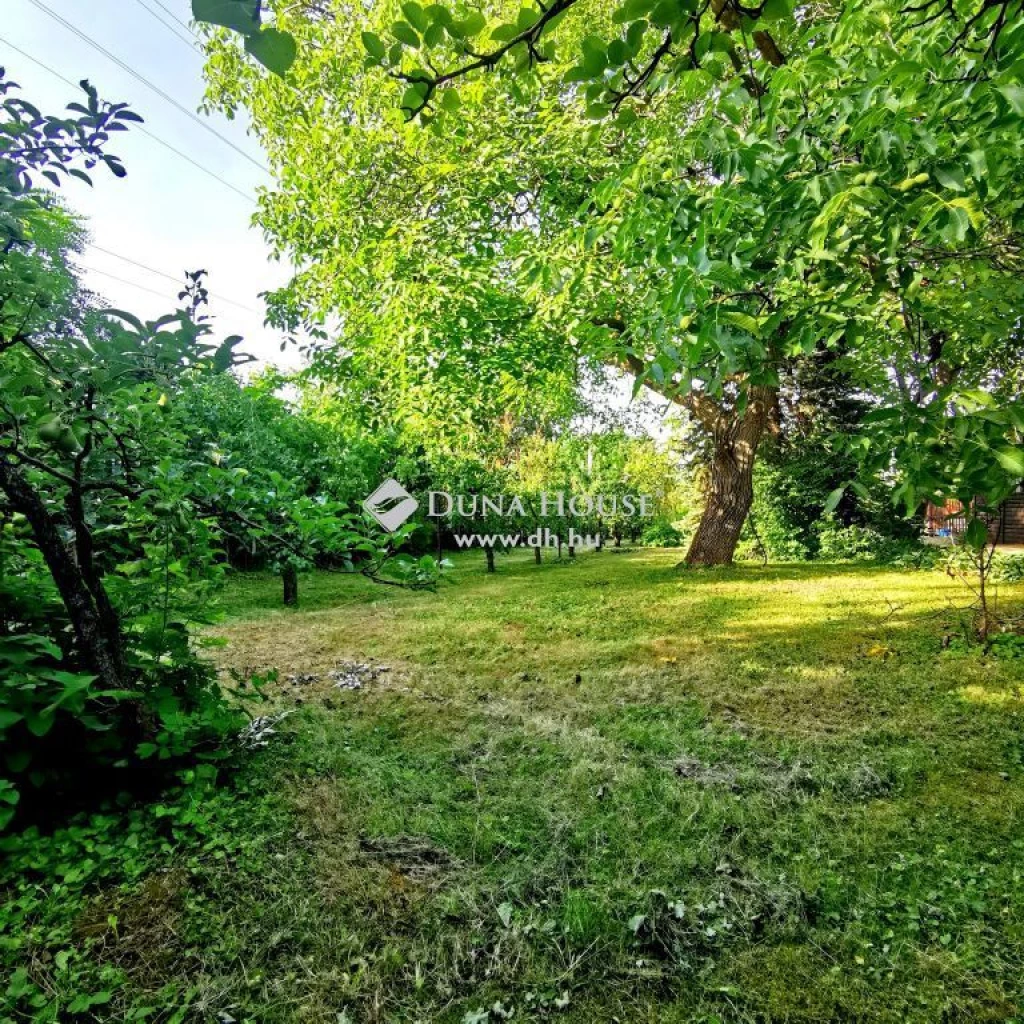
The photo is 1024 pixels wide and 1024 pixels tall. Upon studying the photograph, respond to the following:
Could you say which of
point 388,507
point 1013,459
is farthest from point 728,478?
point 1013,459

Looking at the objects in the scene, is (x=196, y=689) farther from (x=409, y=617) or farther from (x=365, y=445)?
(x=365, y=445)

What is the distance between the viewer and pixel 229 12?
1.79ft

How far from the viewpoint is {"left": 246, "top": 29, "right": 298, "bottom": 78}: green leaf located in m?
0.58

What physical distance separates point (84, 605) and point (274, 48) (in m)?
2.01

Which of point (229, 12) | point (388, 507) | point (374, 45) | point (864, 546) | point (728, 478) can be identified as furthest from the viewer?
point (864, 546)

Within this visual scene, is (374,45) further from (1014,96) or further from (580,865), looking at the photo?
(580,865)

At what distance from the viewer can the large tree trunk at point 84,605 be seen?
1773 mm

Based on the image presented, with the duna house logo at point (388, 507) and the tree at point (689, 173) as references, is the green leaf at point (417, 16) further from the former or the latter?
the duna house logo at point (388, 507)

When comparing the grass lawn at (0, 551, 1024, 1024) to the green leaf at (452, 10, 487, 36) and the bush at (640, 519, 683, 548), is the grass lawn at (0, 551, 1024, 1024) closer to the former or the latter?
the green leaf at (452, 10, 487, 36)

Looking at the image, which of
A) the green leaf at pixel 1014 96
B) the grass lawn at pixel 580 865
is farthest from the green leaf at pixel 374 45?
the grass lawn at pixel 580 865

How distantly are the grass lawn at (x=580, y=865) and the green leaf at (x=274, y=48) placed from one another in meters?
2.02

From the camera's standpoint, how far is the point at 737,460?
9281mm

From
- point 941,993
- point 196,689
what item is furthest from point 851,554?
point 196,689

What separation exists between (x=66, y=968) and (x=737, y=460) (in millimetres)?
9447
